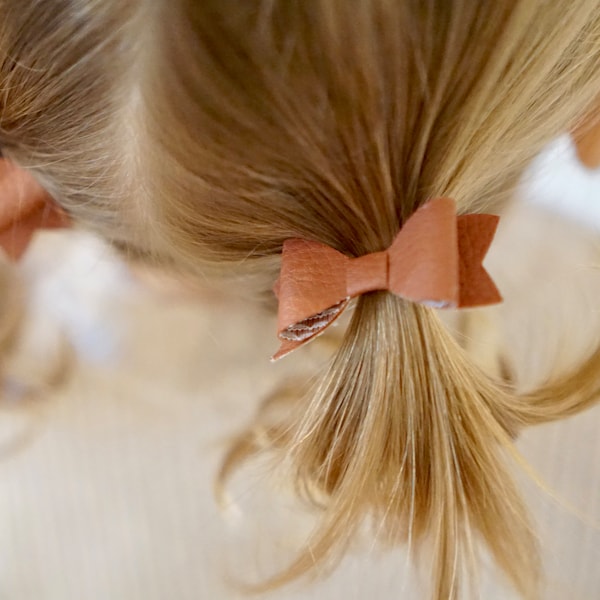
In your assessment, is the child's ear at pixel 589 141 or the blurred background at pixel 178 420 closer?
the child's ear at pixel 589 141

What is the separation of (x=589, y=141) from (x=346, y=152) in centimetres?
29

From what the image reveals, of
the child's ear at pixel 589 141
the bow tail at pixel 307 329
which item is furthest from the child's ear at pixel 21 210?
the child's ear at pixel 589 141

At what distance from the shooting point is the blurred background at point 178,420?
635mm

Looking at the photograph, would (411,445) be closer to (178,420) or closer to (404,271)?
(404,271)

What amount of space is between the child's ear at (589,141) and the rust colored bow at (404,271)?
0.19 meters

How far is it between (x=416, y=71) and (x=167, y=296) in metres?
0.55

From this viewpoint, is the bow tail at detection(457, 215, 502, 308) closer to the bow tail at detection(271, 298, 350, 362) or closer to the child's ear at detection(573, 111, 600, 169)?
the bow tail at detection(271, 298, 350, 362)

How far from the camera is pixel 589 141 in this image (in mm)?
517

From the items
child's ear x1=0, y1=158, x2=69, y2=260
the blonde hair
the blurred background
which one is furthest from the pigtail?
child's ear x1=0, y1=158, x2=69, y2=260

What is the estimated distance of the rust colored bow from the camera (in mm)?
312

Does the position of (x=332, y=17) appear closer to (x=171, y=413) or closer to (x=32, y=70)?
(x=32, y=70)

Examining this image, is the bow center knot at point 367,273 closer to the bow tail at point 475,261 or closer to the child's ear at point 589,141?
the bow tail at point 475,261

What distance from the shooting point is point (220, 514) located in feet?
2.29

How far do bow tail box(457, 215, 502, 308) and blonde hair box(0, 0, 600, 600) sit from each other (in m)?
0.03
